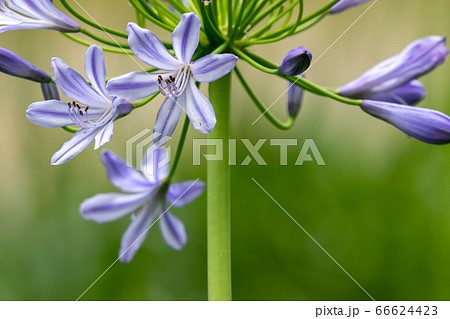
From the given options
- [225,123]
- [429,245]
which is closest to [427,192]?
[429,245]

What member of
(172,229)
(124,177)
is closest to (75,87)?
(124,177)

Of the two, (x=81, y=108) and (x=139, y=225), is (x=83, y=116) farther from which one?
(x=139, y=225)

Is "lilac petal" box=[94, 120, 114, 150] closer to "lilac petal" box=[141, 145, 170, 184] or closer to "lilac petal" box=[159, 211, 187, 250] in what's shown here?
"lilac petal" box=[141, 145, 170, 184]

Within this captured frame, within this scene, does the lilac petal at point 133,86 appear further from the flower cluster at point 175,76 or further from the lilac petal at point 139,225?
the lilac petal at point 139,225

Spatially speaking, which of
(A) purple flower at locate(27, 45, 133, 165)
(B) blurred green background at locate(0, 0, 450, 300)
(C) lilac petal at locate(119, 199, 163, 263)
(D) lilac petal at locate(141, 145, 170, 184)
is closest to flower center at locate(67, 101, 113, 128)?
(A) purple flower at locate(27, 45, 133, 165)

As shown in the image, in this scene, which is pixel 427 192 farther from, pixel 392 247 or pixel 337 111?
pixel 337 111

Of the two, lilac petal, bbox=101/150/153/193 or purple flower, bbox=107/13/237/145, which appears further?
lilac petal, bbox=101/150/153/193

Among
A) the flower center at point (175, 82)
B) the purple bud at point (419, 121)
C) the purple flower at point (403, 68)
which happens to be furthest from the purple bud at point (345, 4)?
the flower center at point (175, 82)

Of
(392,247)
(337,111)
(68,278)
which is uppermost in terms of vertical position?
(337,111)
